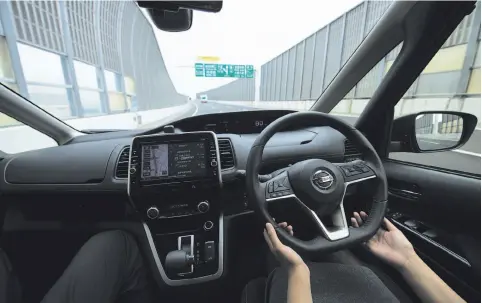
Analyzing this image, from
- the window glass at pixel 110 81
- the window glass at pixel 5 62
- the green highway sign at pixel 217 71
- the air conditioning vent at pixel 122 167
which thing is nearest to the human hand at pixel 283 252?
the air conditioning vent at pixel 122 167

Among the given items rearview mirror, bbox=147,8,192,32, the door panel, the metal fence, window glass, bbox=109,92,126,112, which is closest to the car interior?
the door panel

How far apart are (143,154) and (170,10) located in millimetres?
959

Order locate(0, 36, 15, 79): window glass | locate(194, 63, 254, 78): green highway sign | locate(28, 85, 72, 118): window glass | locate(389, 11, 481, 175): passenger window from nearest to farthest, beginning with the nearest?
locate(389, 11, 481, 175): passenger window, locate(0, 36, 15, 79): window glass, locate(28, 85, 72, 118): window glass, locate(194, 63, 254, 78): green highway sign

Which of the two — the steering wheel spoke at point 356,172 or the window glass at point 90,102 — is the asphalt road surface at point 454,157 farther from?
the window glass at point 90,102

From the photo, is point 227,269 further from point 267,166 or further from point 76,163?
point 76,163

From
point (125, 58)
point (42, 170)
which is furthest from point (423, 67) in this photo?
point (125, 58)

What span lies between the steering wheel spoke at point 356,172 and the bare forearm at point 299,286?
19.0 inches

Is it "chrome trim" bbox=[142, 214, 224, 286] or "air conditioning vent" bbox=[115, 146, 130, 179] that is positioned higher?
"air conditioning vent" bbox=[115, 146, 130, 179]

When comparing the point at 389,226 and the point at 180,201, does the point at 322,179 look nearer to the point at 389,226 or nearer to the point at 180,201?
the point at 389,226

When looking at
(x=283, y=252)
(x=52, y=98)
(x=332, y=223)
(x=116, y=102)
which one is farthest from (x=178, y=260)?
(x=116, y=102)

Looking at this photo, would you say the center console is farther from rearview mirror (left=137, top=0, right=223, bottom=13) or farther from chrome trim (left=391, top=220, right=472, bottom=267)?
chrome trim (left=391, top=220, right=472, bottom=267)

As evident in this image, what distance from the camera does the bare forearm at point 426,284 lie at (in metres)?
1.15

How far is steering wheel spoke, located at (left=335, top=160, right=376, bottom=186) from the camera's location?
51.3 inches

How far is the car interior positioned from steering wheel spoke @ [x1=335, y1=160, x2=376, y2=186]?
17mm
